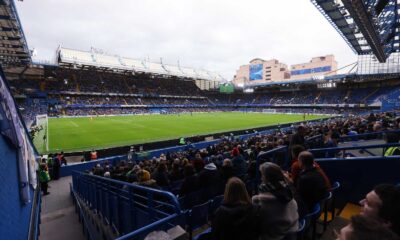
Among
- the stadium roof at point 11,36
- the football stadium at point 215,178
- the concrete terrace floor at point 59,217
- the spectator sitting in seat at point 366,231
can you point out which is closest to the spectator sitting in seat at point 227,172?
the football stadium at point 215,178

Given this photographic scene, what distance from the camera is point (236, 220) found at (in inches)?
80.7

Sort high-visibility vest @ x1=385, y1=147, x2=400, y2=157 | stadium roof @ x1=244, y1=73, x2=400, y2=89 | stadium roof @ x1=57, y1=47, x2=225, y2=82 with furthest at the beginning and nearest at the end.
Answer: stadium roof @ x1=57, y1=47, x2=225, y2=82, stadium roof @ x1=244, y1=73, x2=400, y2=89, high-visibility vest @ x1=385, y1=147, x2=400, y2=157

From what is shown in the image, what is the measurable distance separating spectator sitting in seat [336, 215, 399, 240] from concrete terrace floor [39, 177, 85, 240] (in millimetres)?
7451

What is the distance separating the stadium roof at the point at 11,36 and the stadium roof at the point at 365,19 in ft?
69.2

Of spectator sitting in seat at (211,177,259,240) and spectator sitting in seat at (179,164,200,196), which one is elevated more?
spectator sitting in seat at (211,177,259,240)

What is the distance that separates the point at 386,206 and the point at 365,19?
45.3 ft

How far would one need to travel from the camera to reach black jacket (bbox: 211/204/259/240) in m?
2.04

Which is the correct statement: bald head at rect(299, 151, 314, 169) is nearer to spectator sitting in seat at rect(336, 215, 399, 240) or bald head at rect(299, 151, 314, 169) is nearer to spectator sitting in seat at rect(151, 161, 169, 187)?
spectator sitting in seat at rect(336, 215, 399, 240)

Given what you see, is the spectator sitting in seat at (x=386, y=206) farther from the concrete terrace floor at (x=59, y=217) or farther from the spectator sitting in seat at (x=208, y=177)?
the concrete terrace floor at (x=59, y=217)

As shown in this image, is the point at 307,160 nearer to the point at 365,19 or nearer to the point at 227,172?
the point at 227,172

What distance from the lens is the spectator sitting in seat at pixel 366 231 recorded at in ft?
4.10

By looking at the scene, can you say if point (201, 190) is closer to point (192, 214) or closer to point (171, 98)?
point (192, 214)

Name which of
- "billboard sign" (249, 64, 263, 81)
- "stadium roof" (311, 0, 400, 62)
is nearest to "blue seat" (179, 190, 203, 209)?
"stadium roof" (311, 0, 400, 62)

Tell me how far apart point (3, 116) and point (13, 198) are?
1.45 meters
